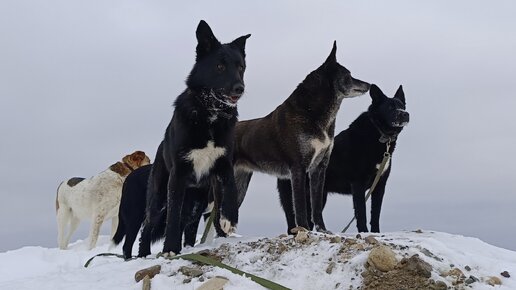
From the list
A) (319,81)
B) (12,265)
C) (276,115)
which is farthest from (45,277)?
(12,265)

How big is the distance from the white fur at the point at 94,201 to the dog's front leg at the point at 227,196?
7.74m

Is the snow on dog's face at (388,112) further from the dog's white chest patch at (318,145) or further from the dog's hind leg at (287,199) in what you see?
the dog's hind leg at (287,199)

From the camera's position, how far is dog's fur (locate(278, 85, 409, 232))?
8.55 metres

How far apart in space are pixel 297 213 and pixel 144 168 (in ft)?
6.70

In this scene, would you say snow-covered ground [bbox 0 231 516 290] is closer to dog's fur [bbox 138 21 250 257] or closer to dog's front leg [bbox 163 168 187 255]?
dog's front leg [bbox 163 168 187 255]

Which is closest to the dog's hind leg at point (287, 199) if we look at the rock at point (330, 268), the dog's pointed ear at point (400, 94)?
the dog's pointed ear at point (400, 94)

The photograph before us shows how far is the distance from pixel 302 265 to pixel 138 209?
3.05 meters

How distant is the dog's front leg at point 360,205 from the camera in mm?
8359

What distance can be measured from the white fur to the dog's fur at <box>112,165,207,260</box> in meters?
5.82

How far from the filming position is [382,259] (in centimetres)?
476

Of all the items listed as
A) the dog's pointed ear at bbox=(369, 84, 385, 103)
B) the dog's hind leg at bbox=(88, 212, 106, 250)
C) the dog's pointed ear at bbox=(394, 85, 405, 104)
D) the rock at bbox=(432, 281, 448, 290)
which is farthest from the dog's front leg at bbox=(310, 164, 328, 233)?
the dog's hind leg at bbox=(88, 212, 106, 250)

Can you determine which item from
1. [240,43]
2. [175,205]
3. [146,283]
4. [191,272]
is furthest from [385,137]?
[146,283]

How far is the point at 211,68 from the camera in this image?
6227mm

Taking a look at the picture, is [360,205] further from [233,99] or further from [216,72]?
[216,72]
